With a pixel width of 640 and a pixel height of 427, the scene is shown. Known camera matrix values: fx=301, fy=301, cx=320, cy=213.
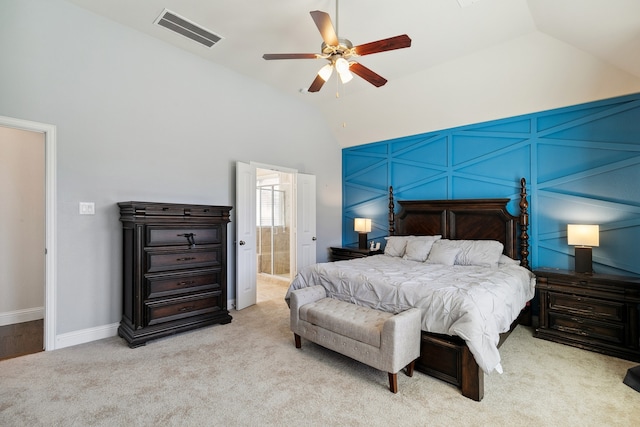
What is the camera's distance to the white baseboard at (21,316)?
Result: 3.65m

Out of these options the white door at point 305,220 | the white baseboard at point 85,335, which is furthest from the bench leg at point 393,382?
the white door at point 305,220

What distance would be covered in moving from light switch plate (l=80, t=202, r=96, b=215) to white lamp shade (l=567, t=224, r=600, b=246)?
5294mm

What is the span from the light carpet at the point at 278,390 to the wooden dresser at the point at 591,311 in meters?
0.15

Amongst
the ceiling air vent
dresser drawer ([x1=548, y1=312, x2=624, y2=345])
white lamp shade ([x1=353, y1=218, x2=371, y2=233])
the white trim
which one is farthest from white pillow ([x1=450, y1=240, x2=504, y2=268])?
the ceiling air vent

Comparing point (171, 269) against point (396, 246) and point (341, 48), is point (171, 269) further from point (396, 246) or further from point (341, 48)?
point (396, 246)

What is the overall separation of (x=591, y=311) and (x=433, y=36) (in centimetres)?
340

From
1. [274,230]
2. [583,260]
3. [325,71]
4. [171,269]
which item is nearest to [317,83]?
[325,71]

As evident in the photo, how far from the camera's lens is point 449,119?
468 centimetres

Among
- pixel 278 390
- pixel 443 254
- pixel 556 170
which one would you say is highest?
pixel 556 170

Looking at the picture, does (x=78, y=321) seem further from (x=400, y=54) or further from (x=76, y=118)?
(x=400, y=54)

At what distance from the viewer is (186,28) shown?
11.1 ft

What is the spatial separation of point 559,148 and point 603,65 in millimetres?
957

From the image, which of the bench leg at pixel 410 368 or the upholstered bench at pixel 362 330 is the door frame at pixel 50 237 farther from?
the bench leg at pixel 410 368

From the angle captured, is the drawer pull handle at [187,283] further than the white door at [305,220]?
No
